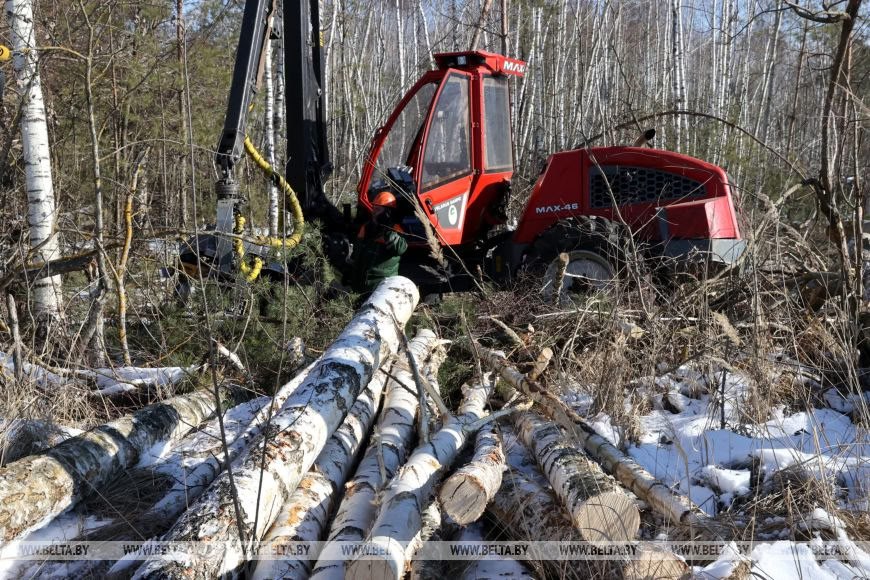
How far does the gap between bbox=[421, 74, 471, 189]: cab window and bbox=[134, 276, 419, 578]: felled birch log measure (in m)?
2.50

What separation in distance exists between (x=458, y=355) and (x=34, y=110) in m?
3.42

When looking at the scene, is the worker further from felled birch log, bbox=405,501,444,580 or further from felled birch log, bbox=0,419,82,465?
felled birch log, bbox=405,501,444,580

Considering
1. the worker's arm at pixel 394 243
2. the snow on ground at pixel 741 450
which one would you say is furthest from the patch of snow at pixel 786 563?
the worker's arm at pixel 394 243

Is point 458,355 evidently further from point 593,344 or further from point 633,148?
point 633,148

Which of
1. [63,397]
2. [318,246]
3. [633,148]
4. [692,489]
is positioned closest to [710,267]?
[633,148]

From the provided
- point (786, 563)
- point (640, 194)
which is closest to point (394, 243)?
point (640, 194)

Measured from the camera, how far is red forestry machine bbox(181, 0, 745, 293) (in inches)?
226

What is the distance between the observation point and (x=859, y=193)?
4.03 meters

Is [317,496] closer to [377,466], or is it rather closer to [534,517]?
[377,466]

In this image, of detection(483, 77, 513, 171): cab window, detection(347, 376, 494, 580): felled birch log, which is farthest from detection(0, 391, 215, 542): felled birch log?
detection(483, 77, 513, 171): cab window

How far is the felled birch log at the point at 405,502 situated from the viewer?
2342mm

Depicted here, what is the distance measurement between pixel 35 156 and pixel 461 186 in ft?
11.6

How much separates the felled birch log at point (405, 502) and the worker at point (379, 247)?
252 centimetres

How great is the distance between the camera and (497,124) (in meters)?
7.02
